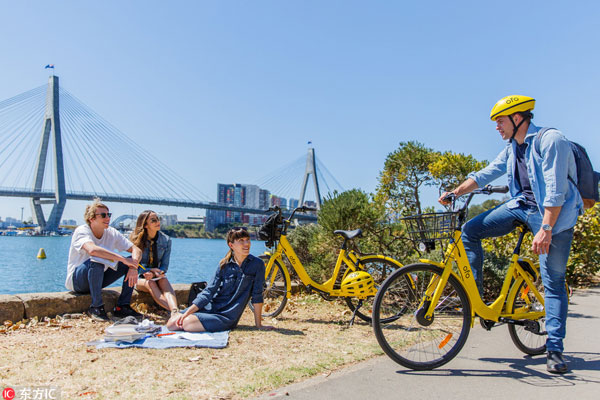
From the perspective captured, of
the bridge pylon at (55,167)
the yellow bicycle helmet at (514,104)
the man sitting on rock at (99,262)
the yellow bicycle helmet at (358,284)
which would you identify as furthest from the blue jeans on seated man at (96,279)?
the bridge pylon at (55,167)

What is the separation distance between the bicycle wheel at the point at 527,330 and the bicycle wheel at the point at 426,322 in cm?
47

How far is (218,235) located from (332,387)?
98.1 feet

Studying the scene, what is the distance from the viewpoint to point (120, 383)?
7.91 feet

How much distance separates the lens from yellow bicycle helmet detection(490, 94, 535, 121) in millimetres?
2844

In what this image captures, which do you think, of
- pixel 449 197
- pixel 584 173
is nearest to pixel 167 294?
pixel 449 197

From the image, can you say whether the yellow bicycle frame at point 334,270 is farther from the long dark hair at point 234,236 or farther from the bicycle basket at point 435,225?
the bicycle basket at point 435,225

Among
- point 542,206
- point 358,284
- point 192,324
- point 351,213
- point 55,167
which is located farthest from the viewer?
point 55,167

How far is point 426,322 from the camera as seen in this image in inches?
111

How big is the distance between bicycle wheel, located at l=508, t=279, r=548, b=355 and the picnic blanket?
6.71 feet

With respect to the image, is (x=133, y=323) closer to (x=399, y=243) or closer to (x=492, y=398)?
(x=492, y=398)

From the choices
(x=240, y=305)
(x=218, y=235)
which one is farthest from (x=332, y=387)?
(x=218, y=235)

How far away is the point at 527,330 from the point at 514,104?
1.52 metres

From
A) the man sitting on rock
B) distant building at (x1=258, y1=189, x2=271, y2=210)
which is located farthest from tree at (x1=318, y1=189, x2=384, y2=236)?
distant building at (x1=258, y1=189, x2=271, y2=210)

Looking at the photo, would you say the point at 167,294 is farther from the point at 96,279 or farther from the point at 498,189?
the point at 498,189
